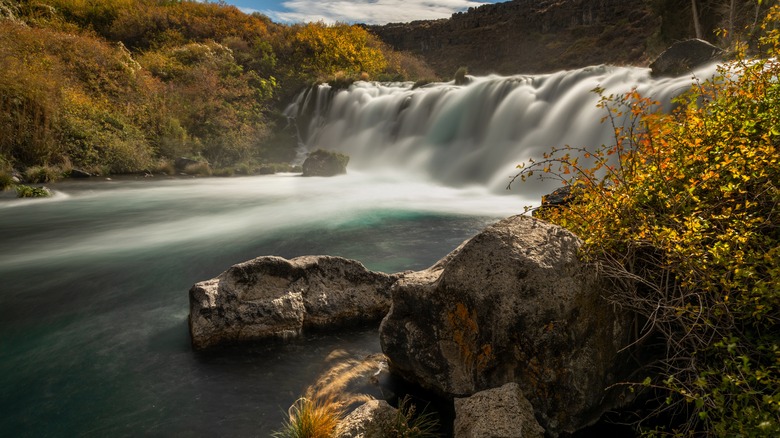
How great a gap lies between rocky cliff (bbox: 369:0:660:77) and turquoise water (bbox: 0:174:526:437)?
28.7m

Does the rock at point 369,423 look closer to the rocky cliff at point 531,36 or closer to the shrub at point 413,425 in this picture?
the shrub at point 413,425

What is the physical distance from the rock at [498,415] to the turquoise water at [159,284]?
181 centimetres

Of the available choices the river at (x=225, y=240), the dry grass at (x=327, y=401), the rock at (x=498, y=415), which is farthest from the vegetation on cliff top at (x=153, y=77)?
the rock at (x=498, y=415)

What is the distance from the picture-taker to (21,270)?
8141 millimetres

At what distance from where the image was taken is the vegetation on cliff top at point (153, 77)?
653 inches

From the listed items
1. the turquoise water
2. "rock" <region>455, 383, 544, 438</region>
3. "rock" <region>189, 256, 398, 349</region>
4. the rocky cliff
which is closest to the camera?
"rock" <region>455, 383, 544, 438</region>

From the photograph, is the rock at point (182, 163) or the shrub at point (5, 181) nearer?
the shrub at point (5, 181)

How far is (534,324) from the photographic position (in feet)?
11.5

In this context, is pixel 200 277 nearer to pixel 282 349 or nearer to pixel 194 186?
pixel 282 349

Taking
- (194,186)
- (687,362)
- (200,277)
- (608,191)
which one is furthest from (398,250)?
(194,186)

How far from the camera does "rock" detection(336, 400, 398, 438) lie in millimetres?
3553

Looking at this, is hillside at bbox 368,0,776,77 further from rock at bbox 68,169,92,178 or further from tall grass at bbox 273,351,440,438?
rock at bbox 68,169,92,178

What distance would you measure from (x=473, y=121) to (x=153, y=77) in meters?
18.7

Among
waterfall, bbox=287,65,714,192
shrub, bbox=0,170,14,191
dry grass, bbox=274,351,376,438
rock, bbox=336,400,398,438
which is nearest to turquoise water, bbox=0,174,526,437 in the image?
dry grass, bbox=274,351,376,438
